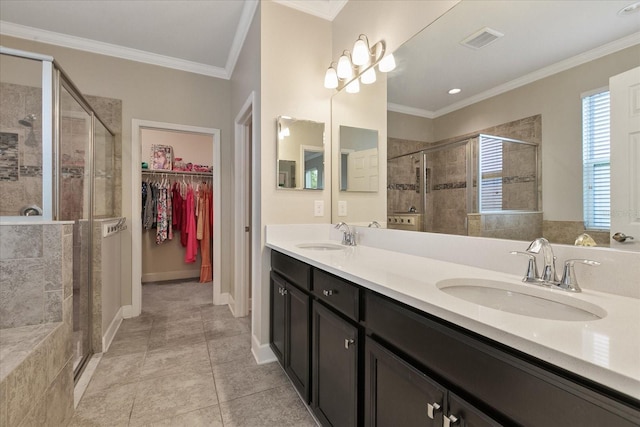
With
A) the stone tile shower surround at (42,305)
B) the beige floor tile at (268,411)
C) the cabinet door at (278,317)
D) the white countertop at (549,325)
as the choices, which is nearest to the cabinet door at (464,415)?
the white countertop at (549,325)

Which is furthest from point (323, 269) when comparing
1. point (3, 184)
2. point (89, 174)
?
point (3, 184)

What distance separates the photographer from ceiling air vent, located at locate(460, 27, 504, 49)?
4.04 ft

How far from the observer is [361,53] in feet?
6.37

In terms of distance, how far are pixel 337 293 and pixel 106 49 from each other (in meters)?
3.46

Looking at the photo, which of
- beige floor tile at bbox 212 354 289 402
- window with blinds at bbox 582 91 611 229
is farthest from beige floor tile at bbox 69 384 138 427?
window with blinds at bbox 582 91 611 229

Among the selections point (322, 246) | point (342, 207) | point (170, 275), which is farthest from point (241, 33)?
point (170, 275)

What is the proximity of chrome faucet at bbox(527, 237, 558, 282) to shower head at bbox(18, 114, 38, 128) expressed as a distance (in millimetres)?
2723

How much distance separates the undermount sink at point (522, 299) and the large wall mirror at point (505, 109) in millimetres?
238

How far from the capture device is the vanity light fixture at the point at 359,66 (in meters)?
1.90

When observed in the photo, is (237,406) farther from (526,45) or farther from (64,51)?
(64,51)

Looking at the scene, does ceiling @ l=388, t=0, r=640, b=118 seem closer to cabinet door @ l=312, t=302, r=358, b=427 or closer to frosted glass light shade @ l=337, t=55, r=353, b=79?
frosted glass light shade @ l=337, t=55, r=353, b=79

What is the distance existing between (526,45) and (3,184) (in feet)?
10.4

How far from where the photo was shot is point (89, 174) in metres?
2.28

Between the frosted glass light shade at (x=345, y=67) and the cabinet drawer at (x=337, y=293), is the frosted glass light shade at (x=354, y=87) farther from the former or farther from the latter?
the cabinet drawer at (x=337, y=293)
